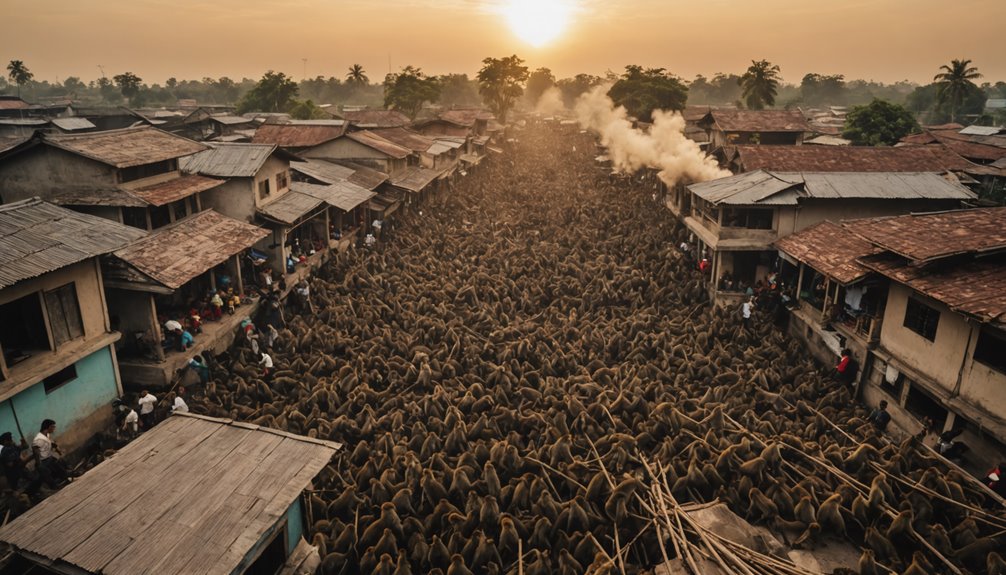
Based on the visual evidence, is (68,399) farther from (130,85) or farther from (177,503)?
(130,85)

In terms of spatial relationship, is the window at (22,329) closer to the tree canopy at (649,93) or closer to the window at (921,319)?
the window at (921,319)

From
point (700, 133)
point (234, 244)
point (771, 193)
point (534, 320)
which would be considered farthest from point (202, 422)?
point (700, 133)

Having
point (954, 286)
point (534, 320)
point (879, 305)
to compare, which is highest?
point (954, 286)

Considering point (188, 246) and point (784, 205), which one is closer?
point (188, 246)

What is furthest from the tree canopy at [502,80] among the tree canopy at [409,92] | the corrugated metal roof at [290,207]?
the corrugated metal roof at [290,207]

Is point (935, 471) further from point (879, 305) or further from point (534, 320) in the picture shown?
point (534, 320)

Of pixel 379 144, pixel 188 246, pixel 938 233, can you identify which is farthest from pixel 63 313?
pixel 379 144

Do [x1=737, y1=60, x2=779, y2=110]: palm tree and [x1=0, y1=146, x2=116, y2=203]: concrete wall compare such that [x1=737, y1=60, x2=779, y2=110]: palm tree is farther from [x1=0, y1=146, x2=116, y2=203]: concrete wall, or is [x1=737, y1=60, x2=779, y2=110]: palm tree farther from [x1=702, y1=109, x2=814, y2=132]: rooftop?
[x1=0, y1=146, x2=116, y2=203]: concrete wall

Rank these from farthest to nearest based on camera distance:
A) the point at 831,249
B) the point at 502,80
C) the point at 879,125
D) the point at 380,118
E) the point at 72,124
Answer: the point at 502,80 < the point at 380,118 < the point at 72,124 < the point at 879,125 < the point at 831,249
